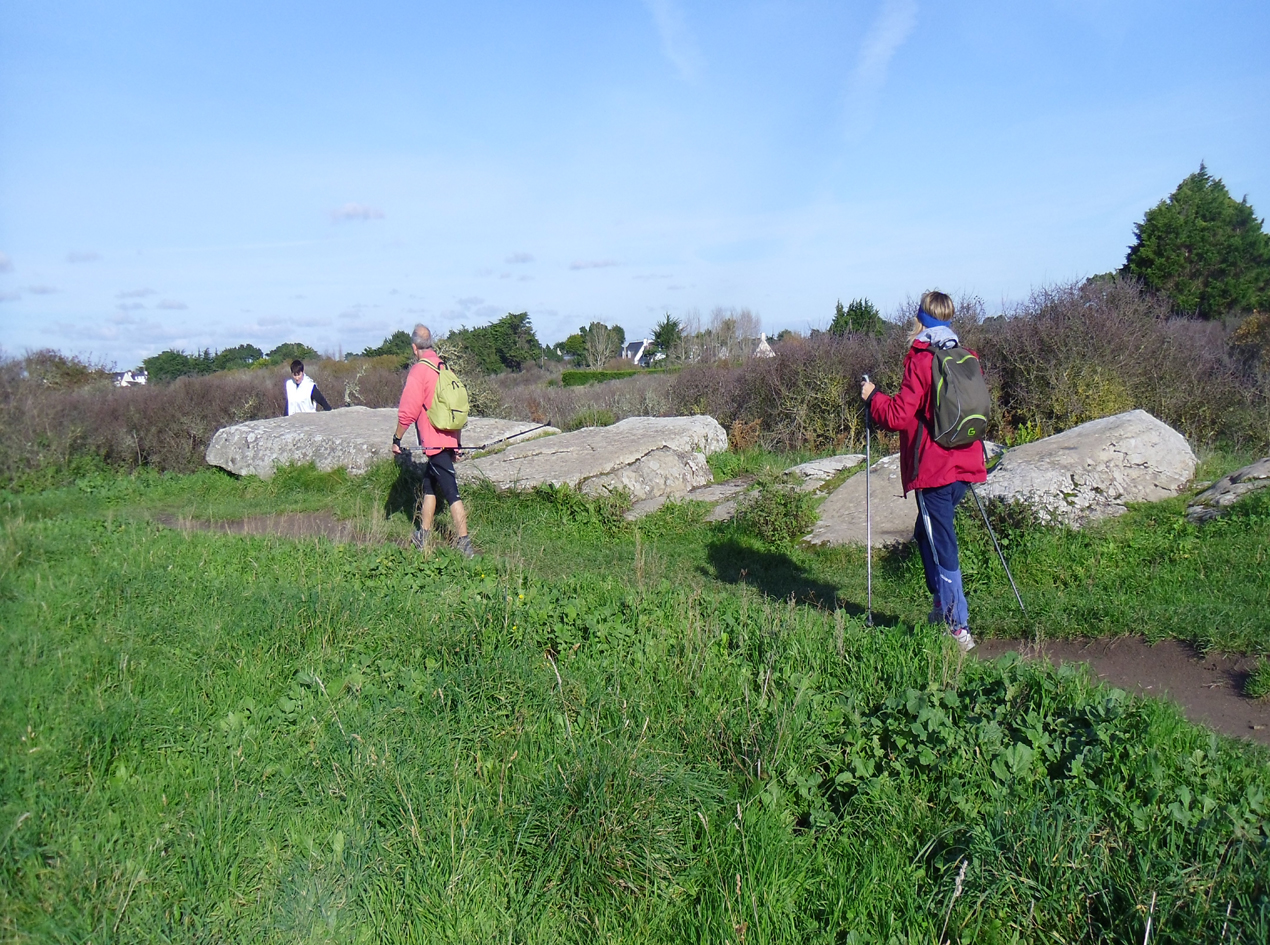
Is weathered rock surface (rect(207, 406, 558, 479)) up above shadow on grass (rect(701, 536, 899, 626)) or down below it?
above

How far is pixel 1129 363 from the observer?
11.9 metres

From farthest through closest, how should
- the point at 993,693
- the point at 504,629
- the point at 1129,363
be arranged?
1. the point at 1129,363
2. the point at 504,629
3. the point at 993,693

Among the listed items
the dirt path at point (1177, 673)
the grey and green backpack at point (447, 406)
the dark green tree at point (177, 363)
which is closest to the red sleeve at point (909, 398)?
the dirt path at point (1177, 673)

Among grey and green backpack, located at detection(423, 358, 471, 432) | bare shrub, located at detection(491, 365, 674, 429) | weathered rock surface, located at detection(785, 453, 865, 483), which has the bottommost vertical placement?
weathered rock surface, located at detection(785, 453, 865, 483)

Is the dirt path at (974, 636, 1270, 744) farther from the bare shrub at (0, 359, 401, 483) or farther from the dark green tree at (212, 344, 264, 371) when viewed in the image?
the dark green tree at (212, 344, 264, 371)

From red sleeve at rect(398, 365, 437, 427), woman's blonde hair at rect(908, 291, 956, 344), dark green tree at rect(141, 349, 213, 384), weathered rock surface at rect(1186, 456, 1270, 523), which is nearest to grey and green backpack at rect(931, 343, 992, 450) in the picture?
woman's blonde hair at rect(908, 291, 956, 344)

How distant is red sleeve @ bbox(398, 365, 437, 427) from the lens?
8125mm

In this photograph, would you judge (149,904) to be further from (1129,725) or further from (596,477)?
(596,477)

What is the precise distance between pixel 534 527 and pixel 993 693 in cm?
605

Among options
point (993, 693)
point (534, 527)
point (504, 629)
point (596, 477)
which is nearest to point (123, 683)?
point (504, 629)

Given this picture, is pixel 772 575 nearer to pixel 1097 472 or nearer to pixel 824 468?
pixel 1097 472

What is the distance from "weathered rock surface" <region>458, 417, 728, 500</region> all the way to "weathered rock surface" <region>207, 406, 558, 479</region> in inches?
48.8

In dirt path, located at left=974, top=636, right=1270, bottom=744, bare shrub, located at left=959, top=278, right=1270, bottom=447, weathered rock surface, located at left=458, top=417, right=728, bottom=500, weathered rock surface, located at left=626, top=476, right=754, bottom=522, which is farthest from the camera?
bare shrub, located at left=959, top=278, right=1270, bottom=447

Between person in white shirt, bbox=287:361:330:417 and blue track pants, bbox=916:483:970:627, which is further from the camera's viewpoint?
person in white shirt, bbox=287:361:330:417
